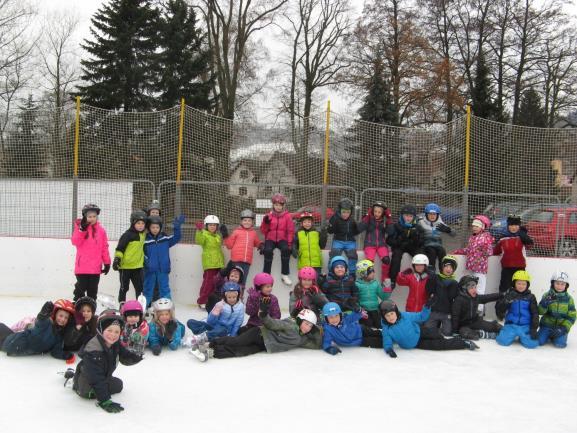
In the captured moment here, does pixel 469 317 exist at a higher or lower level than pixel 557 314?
lower

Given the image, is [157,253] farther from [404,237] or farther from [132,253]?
[404,237]

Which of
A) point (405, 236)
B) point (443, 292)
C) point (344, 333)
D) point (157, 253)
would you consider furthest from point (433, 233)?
point (157, 253)

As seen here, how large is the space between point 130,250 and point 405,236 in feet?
11.7

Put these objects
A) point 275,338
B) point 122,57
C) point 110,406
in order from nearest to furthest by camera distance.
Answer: point 110,406
point 275,338
point 122,57

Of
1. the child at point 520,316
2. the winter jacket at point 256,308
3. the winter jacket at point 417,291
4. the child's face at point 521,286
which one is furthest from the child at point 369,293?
the child's face at point 521,286

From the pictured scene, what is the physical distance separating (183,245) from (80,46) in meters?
19.3

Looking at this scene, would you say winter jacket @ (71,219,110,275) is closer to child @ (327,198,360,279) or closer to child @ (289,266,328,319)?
child @ (289,266,328,319)

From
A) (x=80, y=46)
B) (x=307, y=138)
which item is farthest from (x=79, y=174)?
(x=80, y=46)

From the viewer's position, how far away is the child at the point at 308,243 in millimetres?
7461

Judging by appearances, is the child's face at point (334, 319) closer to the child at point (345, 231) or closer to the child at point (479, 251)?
the child at point (345, 231)

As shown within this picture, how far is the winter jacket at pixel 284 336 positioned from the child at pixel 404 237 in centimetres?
212

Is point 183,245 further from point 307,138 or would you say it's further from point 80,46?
point 80,46

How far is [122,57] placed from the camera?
2353 cm

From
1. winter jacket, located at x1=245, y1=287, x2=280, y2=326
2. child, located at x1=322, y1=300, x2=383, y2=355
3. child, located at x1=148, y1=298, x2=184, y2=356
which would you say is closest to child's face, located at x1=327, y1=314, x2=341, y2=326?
child, located at x1=322, y1=300, x2=383, y2=355
